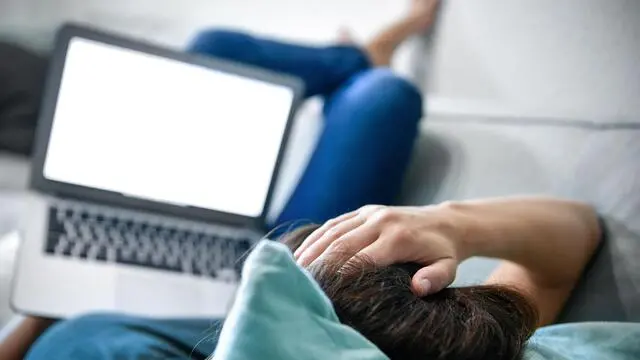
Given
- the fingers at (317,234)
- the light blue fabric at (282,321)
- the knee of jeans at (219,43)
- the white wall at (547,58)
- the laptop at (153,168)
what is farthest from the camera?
the knee of jeans at (219,43)

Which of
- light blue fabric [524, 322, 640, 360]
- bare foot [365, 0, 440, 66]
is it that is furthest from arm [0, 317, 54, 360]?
bare foot [365, 0, 440, 66]

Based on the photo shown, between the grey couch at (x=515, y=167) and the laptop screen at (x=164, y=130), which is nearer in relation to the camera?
the grey couch at (x=515, y=167)

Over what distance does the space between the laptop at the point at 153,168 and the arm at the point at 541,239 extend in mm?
302

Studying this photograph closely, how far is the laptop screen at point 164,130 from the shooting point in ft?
2.57

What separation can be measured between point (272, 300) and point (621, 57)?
Result: 1.59ft

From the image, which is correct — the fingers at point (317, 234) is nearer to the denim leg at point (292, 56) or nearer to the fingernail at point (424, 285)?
the fingernail at point (424, 285)

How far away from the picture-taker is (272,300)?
0.28 m

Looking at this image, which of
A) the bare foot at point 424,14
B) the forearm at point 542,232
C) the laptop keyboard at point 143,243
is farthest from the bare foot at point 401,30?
the forearm at point 542,232

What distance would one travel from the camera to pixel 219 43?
0.85 meters

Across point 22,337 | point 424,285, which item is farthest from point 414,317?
point 22,337

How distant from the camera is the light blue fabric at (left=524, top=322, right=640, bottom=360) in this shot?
41 centimetres

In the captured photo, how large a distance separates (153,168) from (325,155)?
0.71ft

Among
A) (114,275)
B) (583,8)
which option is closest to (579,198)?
(583,8)

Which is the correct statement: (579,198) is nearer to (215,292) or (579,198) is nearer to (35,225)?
(215,292)
